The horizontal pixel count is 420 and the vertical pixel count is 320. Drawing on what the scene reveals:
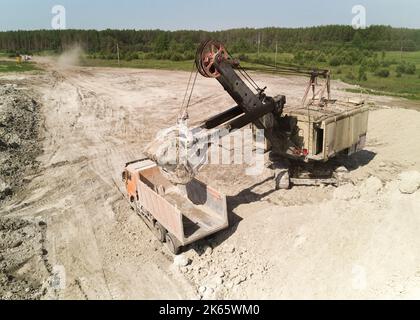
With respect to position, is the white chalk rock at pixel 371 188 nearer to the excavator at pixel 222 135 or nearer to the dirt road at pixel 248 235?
the dirt road at pixel 248 235

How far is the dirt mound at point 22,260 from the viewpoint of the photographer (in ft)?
31.2

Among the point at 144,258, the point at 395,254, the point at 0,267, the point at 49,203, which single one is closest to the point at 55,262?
the point at 0,267

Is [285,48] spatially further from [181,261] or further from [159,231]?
[181,261]

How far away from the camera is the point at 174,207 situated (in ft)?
31.9

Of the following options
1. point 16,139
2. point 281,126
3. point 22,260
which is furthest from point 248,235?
point 16,139

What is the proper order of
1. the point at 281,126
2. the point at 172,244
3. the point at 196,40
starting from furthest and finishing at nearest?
the point at 196,40 < the point at 281,126 < the point at 172,244

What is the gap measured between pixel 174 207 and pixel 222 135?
246 centimetres

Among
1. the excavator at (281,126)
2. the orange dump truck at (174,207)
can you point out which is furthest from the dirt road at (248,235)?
the excavator at (281,126)

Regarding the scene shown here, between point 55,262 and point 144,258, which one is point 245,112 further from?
point 55,262

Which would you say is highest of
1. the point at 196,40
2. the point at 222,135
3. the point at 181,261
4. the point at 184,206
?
the point at 196,40

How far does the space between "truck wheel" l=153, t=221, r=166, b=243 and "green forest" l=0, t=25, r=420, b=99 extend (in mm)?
24095

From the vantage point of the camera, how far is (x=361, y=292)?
8398 millimetres
